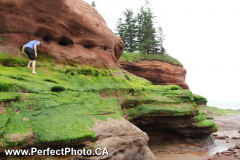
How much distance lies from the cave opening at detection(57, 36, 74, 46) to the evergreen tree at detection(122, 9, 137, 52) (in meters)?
25.6

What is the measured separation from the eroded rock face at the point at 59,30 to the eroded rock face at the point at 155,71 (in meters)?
13.4

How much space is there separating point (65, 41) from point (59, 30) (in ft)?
2.59

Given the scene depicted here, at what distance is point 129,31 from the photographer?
3481cm

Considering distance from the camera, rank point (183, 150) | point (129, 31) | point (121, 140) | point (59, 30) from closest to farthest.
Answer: point (121, 140)
point (59, 30)
point (183, 150)
point (129, 31)

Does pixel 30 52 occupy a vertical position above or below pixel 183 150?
above

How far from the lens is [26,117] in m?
4.36

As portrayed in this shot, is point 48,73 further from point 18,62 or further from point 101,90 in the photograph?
point 101,90

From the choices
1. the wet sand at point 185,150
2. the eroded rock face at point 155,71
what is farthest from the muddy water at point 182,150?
the eroded rock face at point 155,71

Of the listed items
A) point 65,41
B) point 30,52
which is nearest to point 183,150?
point 65,41

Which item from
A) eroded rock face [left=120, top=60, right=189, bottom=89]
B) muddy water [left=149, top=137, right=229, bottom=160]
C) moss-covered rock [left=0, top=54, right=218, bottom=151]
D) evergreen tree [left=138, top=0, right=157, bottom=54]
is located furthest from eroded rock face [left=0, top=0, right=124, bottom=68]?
evergreen tree [left=138, top=0, right=157, bottom=54]

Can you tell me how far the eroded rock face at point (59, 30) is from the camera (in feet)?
22.7

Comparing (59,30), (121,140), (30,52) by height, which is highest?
(59,30)

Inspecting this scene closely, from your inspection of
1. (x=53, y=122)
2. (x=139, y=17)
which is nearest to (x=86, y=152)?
(x=53, y=122)

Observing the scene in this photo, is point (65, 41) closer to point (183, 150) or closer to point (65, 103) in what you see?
point (65, 103)
